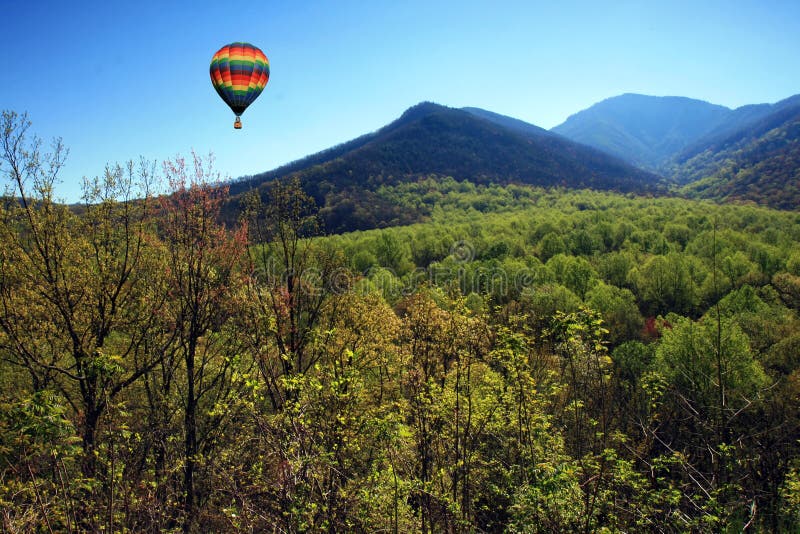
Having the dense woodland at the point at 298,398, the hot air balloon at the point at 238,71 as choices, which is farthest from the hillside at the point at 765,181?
the hot air balloon at the point at 238,71

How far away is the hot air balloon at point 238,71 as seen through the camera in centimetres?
1939

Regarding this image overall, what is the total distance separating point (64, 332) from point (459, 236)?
3122 inches

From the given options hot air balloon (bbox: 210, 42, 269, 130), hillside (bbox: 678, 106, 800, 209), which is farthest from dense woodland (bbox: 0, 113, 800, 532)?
hillside (bbox: 678, 106, 800, 209)

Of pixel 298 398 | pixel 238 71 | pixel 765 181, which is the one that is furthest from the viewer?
pixel 765 181

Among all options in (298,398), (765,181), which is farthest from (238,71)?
(765,181)

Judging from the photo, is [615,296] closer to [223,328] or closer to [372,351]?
[372,351]

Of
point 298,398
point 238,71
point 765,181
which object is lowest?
point 298,398

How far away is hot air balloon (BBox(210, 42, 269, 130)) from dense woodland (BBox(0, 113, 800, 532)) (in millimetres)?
7031

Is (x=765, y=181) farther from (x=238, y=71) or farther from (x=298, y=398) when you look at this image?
(x=298, y=398)

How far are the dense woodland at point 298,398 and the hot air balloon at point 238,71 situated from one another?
23.1 feet

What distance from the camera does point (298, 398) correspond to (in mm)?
9664

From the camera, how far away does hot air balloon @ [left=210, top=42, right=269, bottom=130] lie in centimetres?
1939

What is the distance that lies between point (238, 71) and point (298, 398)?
16.2 metres

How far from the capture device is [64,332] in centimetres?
1467
